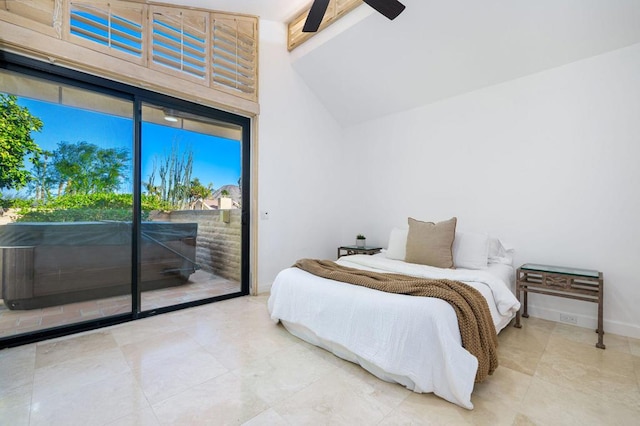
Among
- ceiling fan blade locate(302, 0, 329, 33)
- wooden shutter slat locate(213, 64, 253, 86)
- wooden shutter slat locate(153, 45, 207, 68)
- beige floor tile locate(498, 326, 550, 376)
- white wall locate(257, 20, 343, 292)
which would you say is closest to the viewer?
beige floor tile locate(498, 326, 550, 376)

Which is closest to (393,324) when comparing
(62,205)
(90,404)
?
(90,404)

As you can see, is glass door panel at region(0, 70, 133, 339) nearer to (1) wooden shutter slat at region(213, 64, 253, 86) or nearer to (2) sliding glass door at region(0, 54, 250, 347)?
(2) sliding glass door at region(0, 54, 250, 347)

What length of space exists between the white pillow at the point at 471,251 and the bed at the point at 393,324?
0.60 ft

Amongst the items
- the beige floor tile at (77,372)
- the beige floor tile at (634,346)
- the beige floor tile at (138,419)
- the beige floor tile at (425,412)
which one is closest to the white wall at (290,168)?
the beige floor tile at (77,372)

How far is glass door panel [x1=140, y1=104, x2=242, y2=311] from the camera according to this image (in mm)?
3035

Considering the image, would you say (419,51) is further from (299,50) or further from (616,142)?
(616,142)

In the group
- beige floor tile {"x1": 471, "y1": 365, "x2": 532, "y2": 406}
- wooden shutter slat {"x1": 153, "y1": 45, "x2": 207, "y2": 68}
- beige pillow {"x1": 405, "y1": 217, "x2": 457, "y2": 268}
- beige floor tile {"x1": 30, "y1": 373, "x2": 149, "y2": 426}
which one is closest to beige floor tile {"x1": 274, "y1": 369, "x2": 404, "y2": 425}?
beige floor tile {"x1": 471, "y1": 365, "x2": 532, "y2": 406}

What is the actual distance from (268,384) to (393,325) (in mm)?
874

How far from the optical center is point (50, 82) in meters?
2.48

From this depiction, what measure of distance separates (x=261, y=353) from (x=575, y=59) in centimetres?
395

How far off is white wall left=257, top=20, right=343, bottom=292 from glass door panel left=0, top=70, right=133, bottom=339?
60.3 inches

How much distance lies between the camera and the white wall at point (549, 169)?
8.45 feet

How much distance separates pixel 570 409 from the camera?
1.59 m

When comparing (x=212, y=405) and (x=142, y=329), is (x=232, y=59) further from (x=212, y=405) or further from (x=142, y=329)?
(x=212, y=405)
